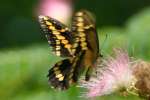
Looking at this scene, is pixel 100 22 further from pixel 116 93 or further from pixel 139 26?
pixel 116 93

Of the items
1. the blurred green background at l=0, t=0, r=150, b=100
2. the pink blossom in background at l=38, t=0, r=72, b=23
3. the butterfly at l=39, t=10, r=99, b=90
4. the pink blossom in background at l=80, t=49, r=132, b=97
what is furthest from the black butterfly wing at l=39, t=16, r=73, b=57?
the pink blossom in background at l=38, t=0, r=72, b=23

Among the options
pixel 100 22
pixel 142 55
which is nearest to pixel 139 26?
pixel 142 55

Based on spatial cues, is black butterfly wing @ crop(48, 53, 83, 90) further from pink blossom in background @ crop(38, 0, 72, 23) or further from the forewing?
pink blossom in background @ crop(38, 0, 72, 23)

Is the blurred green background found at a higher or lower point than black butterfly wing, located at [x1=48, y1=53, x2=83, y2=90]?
lower

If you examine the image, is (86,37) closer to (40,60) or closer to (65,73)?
(65,73)

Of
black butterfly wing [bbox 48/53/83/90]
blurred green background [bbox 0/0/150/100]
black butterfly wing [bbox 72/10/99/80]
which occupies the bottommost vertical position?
blurred green background [bbox 0/0/150/100]

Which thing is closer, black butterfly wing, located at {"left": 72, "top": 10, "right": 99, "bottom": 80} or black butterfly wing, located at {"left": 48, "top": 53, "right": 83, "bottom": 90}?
black butterfly wing, located at {"left": 72, "top": 10, "right": 99, "bottom": 80}
